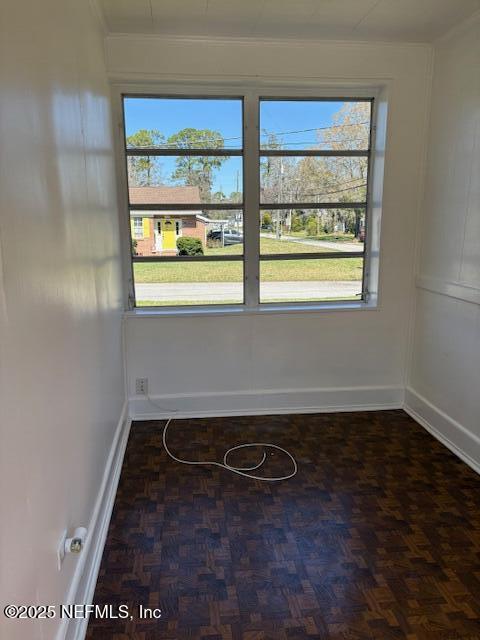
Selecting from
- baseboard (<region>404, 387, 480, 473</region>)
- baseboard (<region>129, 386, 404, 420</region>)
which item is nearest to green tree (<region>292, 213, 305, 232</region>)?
baseboard (<region>129, 386, 404, 420</region>)

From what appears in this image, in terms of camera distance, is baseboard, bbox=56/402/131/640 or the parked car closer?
baseboard, bbox=56/402/131/640

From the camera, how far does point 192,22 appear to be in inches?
104

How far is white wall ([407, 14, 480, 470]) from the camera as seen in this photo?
8.65 feet

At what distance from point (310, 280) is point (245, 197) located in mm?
797

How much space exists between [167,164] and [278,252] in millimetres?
1024

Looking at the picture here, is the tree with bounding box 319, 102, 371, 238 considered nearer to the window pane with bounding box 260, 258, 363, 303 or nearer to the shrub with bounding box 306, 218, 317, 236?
the shrub with bounding box 306, 218, 317, 236

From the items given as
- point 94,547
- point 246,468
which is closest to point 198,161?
point 246,468

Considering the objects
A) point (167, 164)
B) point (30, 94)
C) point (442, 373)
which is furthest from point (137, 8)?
point (442, 373)

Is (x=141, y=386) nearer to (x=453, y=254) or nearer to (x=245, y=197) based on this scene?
(x=245, y=197)

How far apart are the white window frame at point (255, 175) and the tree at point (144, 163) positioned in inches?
2.4

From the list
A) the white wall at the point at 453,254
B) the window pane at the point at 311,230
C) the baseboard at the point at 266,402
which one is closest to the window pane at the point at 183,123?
the window pane at the point at 311,230

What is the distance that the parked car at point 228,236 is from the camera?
128 inches

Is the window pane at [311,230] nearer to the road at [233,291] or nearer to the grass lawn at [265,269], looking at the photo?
the grass lawn at [265,269]

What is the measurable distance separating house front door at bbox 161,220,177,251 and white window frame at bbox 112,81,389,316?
0.84 feet
